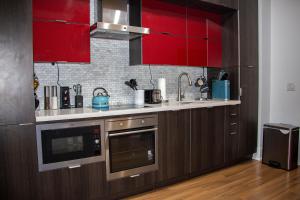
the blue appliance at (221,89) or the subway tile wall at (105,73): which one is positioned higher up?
the subway tile wall at (105,73)

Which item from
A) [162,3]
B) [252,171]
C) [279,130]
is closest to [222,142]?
[252,171]

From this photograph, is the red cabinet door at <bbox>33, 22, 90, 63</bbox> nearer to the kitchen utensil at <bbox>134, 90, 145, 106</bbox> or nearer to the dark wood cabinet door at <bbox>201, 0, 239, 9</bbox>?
the kitchen utensil at <bbox>134, 90, 145, 106</bbox>

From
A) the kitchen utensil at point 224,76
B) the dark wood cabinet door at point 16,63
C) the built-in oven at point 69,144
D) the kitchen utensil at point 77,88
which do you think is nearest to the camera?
the dark wood cabinet door at point 16,63

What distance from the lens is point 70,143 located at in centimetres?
221

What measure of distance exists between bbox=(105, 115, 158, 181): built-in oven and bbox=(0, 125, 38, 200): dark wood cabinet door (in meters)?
0.66

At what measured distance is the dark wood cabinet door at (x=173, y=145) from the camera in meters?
2.76

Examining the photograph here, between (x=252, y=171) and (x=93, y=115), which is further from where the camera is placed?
(x=252, y=171)

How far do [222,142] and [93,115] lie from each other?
1.93 m

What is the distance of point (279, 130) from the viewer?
11.2 ft

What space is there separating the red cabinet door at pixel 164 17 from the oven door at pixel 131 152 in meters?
1.32

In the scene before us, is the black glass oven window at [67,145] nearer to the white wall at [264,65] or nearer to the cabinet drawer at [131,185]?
the cabinet drawer at [131,185]

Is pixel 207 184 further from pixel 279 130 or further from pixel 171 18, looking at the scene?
pixel 171 18

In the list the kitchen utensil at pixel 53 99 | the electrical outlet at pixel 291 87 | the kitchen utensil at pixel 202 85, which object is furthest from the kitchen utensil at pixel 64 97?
the electrical outlet at pixel 291 87

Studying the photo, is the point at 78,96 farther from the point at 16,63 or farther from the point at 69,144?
the point at 16,63
